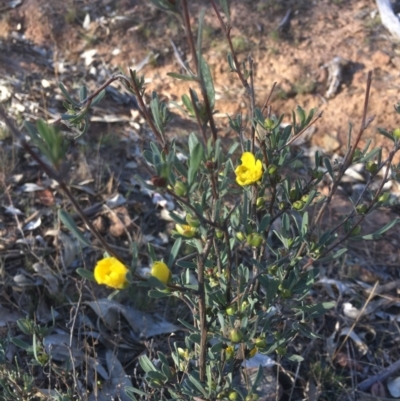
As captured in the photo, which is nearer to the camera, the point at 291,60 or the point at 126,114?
the point at 126,114

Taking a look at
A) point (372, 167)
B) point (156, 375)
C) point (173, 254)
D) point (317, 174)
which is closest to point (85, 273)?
point (173, 254)

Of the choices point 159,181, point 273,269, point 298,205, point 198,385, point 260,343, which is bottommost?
point 198,385

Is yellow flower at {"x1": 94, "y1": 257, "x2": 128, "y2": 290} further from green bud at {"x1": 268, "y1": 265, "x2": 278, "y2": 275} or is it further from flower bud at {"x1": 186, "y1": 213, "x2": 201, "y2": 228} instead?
green bud at {"x1": 268, "y1": 265, "x2": 278, "y2": 275}

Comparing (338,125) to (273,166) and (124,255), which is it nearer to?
(124,255)

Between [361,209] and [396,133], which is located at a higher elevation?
[396,133]

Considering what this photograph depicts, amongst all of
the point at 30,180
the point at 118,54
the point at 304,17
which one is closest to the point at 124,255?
the point at 30,180

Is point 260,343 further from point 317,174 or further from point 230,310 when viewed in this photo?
point 317,174

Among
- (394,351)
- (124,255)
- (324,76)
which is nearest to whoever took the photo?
(394,351)
